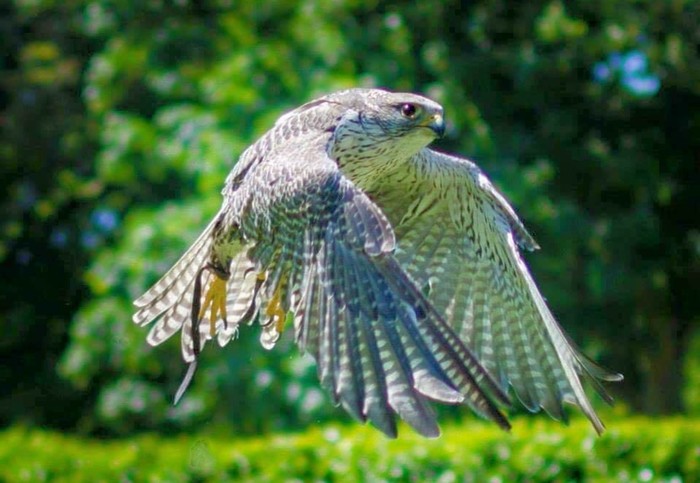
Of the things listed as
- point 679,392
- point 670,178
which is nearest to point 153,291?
point 670,178

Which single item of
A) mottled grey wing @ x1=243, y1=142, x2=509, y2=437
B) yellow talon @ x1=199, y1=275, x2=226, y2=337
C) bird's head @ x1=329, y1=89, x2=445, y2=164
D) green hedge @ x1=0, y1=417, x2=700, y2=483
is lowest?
green hedge @ x1=0, y1=417, x2=700, y2=483

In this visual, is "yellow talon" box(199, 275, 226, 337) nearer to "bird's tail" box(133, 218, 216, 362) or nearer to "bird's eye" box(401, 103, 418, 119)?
"bird's tail" box(133, 218, 216, 362)

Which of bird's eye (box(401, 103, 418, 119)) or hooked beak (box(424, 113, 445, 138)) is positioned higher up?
bird's eye (box(401, 103, 418, 119))

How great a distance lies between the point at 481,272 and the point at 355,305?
1.64 metres

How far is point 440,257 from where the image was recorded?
6023 millimetres

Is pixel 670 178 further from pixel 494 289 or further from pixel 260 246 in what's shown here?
pixel 260 246

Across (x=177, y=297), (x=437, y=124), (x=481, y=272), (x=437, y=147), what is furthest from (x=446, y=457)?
(x=437, y=147)

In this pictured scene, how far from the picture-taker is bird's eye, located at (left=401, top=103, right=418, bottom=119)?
214 inches

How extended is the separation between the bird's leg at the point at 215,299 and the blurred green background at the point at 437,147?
4.44 metres

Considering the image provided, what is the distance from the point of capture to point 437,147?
446 inches

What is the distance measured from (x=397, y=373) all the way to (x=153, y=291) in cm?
194

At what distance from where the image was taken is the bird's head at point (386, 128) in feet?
17.6

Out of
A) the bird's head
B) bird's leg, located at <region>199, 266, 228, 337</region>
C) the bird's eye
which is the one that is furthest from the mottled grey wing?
bird's leg, located at <region>199, 266, 228, 337</region>

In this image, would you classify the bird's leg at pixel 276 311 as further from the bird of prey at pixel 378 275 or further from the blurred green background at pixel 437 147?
the blurred green background at pixel 437 147
